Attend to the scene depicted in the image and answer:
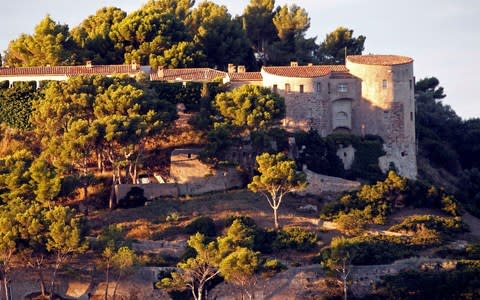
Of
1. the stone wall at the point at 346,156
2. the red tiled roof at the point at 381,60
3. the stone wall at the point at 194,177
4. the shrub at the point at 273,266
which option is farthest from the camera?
the red tiled roof at the point at 381,60

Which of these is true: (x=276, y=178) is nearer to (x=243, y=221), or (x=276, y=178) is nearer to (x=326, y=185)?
(x=243, y=221)

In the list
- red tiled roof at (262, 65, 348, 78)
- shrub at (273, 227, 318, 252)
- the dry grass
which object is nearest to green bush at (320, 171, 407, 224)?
the dry grass

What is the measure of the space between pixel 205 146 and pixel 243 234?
9.52 meters

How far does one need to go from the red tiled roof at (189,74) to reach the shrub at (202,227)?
13.7 metres

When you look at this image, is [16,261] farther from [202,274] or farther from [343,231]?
[343,231]

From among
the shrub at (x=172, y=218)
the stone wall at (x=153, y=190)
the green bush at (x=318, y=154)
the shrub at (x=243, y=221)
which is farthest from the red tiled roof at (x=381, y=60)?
the shrub at (x=172, y=218)

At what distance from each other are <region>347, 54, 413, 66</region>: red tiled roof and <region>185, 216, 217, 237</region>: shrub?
14916mm

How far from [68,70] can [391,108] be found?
16549 millimetres

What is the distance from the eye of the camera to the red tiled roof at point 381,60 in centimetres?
7750

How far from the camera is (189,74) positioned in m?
80.2

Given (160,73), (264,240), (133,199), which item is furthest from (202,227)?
(160,73)

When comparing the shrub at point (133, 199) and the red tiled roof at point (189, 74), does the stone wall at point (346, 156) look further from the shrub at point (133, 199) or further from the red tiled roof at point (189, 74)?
the shrub at point (133, 199)

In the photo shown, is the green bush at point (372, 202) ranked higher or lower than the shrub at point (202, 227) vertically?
higher

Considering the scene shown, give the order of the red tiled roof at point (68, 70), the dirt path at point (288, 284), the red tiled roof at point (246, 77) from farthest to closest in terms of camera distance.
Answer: the red tiled roof at point (68, 70)
the red tiled roof at point (246, 77)
the dirt path at point (288, 284)
